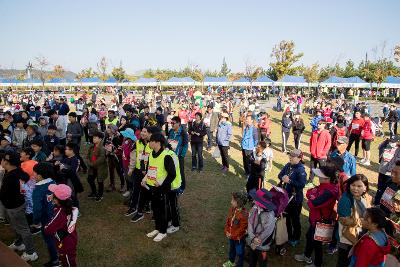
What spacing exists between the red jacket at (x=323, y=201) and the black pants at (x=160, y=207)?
2.55 m

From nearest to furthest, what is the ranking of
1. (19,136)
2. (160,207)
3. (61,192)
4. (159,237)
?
1. (61,192)
2. (160,207)
3. (159,237)
4. (19,136)

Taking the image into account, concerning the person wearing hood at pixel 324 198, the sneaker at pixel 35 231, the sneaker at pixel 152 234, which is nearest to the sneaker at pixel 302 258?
the person wearing hood at pixel 324 198

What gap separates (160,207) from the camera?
5586 mm

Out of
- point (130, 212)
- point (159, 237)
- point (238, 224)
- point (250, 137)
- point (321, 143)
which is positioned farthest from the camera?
point (250, 137)

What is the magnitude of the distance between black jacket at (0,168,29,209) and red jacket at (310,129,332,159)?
22.7ft

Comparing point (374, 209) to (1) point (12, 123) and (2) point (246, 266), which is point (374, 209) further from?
(1) point (12, 123)

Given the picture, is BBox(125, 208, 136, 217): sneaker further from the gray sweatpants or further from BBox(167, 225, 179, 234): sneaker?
the gray sweatpants

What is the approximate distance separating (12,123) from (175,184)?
733cm

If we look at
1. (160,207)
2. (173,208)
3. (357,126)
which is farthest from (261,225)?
(357,126)

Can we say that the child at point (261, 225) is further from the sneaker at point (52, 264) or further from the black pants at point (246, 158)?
the black pants at point (246, 158)

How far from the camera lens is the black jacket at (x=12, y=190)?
470 cm

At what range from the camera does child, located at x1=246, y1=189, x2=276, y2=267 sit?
4.21m

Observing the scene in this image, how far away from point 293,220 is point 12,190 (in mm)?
→ 4691

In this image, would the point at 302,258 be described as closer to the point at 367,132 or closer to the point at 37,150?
the point at 37,150
